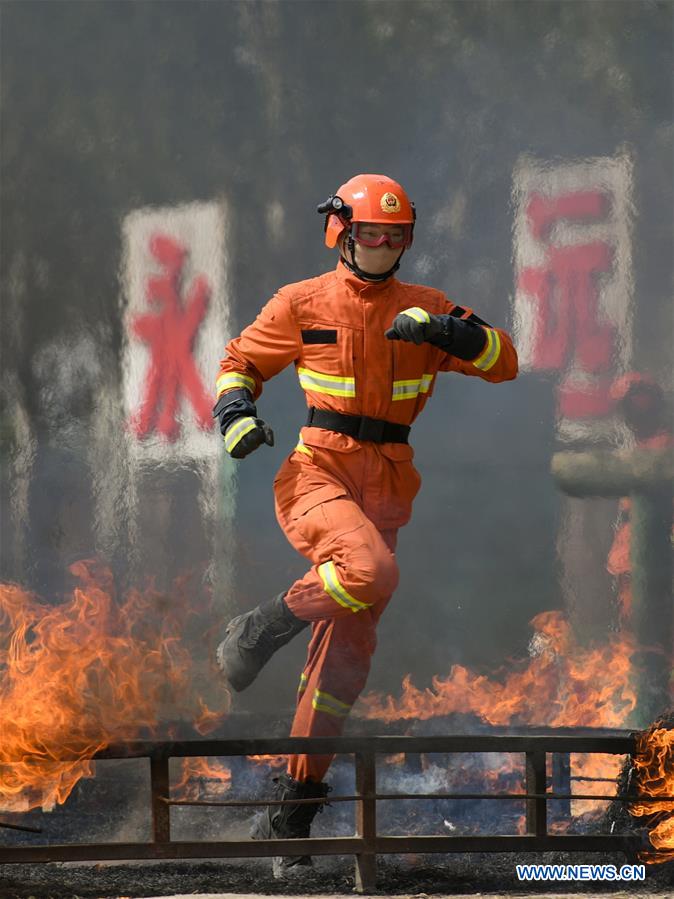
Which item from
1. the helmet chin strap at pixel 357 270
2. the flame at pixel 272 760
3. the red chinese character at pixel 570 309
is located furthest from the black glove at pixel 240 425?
the flame at pixel 272 760

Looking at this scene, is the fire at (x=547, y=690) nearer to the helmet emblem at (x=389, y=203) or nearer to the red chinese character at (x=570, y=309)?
the red chinese character at (x=570, y=309)

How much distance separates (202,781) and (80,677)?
0.87 metres

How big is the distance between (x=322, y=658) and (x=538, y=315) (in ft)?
6.62

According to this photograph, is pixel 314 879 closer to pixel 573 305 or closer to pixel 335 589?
pixel 335 589

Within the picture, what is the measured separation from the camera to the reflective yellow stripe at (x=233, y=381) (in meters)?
5.36

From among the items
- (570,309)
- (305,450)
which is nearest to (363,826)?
(305,450)

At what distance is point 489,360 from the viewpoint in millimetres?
5387

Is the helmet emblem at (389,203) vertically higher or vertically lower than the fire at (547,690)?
higher

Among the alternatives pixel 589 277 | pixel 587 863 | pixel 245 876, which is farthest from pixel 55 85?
pixel 587 863

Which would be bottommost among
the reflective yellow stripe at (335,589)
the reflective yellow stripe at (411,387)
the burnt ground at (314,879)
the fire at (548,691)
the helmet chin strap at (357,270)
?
the burnt ground at (314,879)

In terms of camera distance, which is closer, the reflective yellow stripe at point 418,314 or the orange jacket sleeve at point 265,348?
the reflective yellow stripe at point 418,314

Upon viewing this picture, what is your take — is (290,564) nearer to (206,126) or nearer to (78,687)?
(78,687)

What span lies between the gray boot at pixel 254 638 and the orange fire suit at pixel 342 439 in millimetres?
92

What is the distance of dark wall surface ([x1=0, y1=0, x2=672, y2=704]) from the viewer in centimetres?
629
